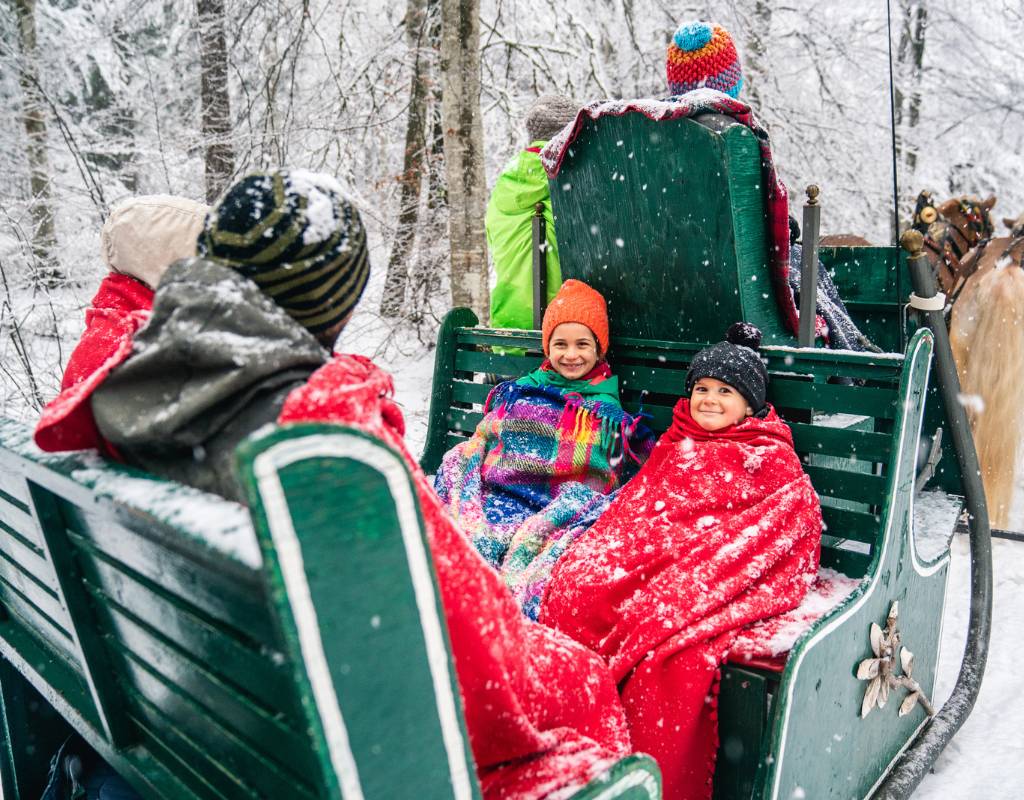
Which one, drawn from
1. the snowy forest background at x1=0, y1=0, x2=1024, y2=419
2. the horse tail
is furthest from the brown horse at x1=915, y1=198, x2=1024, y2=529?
the snowy forest background at x1=0, y1=0, x2=1024, y2=419

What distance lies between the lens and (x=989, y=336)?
14.6 feet

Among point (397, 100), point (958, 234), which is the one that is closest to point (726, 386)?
point (958, 234)

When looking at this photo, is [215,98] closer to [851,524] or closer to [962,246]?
[962,246]

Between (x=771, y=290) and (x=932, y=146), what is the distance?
11.6 m

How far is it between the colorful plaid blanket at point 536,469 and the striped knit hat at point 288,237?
1.39 meters

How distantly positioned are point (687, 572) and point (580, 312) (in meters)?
1.14

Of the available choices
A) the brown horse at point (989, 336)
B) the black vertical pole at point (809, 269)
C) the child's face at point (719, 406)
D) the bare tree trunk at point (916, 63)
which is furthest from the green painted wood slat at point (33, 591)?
the bare tree trunk at point (916, 63)

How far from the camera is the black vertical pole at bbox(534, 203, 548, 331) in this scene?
3477mm

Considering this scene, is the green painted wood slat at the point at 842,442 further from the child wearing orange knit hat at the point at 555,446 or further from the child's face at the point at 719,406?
the child wearing orange knit hat at the point at 555,446

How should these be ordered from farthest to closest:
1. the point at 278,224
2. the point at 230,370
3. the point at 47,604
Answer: the point at 47,604 → the point at 278,224 → the point at 230,370

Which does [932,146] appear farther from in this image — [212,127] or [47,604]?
[47,604]

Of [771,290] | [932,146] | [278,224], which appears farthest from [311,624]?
[932,146]

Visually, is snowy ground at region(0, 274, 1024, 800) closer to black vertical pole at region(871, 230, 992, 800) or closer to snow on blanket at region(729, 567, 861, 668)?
black vertical pole at region(871, 230, 992, 800)

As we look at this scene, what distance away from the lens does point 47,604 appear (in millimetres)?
1559
